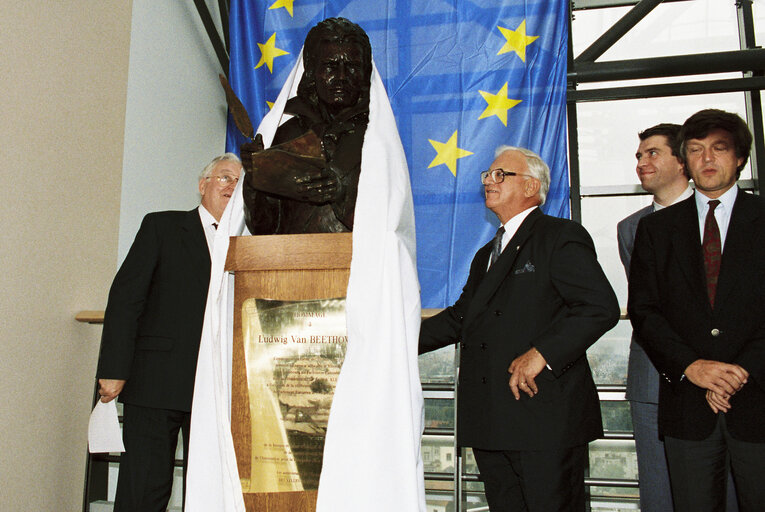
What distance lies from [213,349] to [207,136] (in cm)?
316

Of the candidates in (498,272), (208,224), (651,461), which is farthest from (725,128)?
(208,224)

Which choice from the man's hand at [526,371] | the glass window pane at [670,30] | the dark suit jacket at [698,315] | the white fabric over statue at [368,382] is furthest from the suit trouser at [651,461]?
the glass window pane at [670,30]

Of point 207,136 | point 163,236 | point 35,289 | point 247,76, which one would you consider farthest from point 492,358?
point 207,136

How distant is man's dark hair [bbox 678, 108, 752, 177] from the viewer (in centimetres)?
199

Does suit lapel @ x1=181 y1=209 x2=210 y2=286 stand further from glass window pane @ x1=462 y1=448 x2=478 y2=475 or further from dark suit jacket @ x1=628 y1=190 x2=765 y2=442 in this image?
dark suit jacket @ x1=628 y1=190 x2=765 y2=442

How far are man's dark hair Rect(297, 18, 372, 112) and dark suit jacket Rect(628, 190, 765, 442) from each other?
1.03 m

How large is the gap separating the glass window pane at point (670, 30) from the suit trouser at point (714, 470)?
354 centimetres

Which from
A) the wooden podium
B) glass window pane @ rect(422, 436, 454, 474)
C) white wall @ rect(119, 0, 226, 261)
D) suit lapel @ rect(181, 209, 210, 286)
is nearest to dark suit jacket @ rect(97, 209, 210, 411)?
suit lapel @ rect(181, 209, 210, 286)

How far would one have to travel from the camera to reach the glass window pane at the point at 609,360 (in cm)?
309

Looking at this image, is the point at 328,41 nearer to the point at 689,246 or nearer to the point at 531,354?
the point at 531,354

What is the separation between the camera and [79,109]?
3133 mm

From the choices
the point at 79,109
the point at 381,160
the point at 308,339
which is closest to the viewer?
the point at 308,339

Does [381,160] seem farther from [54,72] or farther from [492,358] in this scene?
[54,72]

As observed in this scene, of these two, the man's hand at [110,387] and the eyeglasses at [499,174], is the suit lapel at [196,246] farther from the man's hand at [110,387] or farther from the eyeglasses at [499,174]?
the eyeglasses at [499,174]
